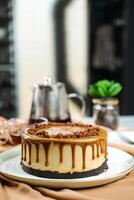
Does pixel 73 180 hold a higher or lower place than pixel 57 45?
lower

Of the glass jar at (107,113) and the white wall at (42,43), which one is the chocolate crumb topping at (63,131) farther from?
the white wall at (42,43)

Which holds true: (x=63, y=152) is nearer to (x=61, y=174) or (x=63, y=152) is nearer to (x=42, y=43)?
(x=61, y=174)

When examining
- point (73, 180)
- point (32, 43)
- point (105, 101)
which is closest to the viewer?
point (73, 180)

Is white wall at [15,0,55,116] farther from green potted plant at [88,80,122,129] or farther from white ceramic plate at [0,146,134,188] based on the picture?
white ceramic plate at [0,146,134,188]

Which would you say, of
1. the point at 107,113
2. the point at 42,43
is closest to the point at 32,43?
the point at 42,43

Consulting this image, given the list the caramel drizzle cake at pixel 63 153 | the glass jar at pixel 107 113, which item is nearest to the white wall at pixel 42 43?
the glass jar at pixel 107 113

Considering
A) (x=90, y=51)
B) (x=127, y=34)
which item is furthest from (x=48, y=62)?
(x=127, y=34)
